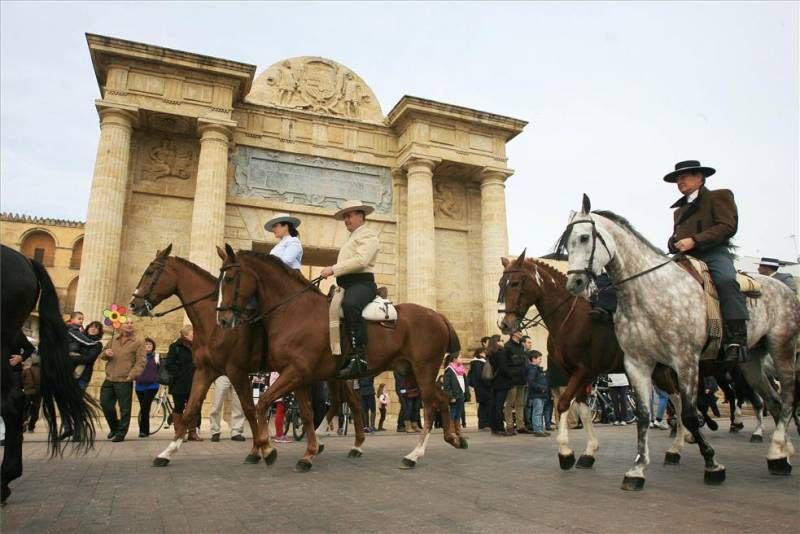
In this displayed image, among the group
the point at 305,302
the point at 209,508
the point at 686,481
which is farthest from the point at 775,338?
the point at 209,508

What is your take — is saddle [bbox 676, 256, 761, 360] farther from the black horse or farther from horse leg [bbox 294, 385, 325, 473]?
the black horse

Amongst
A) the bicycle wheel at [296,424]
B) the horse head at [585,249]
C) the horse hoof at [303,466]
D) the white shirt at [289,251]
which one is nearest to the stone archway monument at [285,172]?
the bicycle wheel at [296,424]

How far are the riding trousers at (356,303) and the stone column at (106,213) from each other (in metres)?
12.1

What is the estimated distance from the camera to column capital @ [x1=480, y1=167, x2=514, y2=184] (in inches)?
851

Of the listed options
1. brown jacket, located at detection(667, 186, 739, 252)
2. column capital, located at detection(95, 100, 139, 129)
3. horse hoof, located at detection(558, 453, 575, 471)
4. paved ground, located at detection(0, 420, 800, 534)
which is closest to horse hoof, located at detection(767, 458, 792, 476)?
paved ground, located at detection(0, 420, 800, 534)

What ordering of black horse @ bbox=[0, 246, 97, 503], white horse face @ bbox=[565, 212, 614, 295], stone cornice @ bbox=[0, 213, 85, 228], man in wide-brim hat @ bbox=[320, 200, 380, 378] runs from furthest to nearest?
stone cornice @ bbox=[0, 213, 85, 228], man in wide-brim hat @ bbox=[320, 200, 380, 378], white horse face @ bbox=[565, 212, 614, 295], black horse @ bbox=[0, 246, 97, 503]

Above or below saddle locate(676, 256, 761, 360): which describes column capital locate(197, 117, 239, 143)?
above

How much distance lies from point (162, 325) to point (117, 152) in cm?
552

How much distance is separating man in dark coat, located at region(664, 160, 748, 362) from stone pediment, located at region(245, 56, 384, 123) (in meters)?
16.5

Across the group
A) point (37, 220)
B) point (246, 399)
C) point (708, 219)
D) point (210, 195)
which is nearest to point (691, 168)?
point (708, 219)

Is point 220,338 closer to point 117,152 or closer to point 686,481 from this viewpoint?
point 686,481

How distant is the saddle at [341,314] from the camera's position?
607 cm

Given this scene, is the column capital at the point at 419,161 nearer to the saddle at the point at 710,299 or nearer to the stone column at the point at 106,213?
the stone column at the point at 106,213

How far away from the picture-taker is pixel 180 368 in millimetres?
10438
